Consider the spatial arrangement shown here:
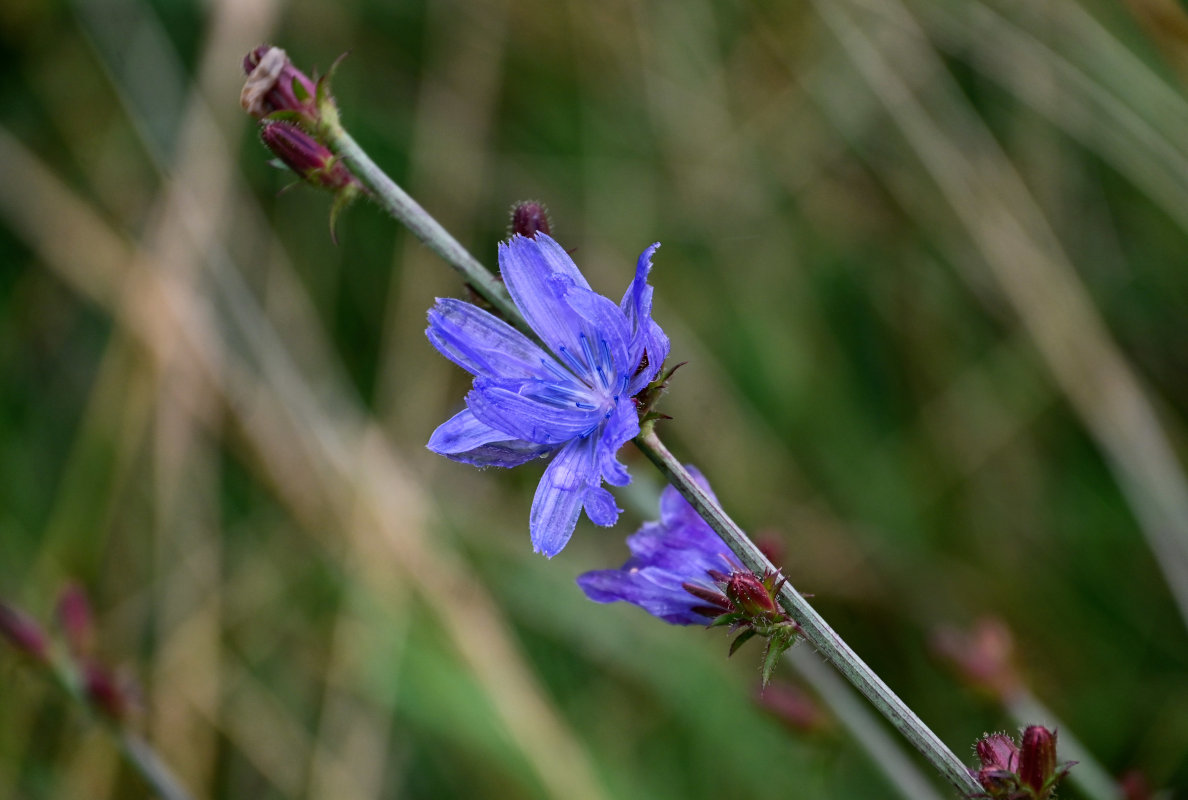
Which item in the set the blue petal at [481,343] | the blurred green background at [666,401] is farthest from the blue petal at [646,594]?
the blurred green background at [666,401]

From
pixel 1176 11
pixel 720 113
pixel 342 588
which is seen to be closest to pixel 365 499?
pixel 342 588

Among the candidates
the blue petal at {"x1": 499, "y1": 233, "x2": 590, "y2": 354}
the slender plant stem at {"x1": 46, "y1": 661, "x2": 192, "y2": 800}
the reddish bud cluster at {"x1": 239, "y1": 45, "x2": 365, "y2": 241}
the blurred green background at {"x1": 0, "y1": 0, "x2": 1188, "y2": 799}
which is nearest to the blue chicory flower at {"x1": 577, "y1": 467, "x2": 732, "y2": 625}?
the blue petal at {"x1": 499, "y1": 233, "x2": 590, "y2": 354}

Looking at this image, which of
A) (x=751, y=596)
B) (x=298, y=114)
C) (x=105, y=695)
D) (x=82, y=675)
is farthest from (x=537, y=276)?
(x=82, y=675)

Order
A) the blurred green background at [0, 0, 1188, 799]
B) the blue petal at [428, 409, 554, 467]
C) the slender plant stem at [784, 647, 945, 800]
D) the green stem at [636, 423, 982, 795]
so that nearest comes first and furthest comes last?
the green stem at [636, 423, 982, 795]
the blue petal at [428, 409, 554, 467]
the slender plant stem at [784, 647, 945, 800]
the blurred green background at [0, 0, 1188, 799]

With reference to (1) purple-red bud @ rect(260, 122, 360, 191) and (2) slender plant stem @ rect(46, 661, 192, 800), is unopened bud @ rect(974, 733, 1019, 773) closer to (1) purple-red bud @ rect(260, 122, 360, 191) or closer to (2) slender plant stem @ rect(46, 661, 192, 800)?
(1) purple-red bud @ rect(260, 122, 360, 191)

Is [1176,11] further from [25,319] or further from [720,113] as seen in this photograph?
[25,319]

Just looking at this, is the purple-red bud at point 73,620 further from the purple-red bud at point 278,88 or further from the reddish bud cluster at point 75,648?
the purple-red bud at point 278,88

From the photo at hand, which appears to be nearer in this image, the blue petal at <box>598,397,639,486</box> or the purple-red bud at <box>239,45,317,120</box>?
the blue petal at <box>598,397,639,486</box>
